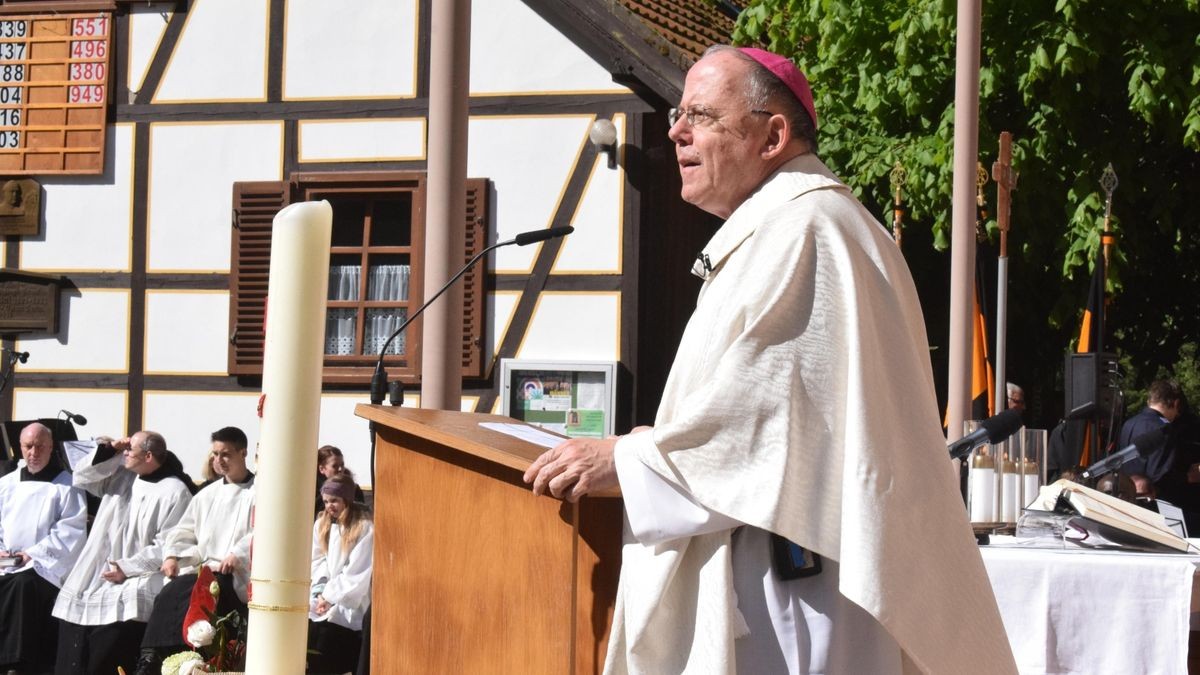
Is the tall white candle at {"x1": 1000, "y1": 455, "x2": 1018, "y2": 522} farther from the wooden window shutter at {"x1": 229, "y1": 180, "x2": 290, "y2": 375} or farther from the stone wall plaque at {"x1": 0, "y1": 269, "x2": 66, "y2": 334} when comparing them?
the stone wall plaque at {"x1": 0, "y1": 269, "x2": 66, "y2": 334}

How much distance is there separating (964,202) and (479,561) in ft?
16.7

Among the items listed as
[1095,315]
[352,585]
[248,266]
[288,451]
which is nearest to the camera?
[288,451]

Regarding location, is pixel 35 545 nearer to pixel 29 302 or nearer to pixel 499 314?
pixel 499 314

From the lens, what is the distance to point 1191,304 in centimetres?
1578

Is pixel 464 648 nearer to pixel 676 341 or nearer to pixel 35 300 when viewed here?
pixel 676 341

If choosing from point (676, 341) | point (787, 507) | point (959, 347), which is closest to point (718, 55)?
point (787, 507)

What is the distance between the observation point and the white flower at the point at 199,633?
4.19 meters

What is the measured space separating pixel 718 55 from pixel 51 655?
868 centimetres

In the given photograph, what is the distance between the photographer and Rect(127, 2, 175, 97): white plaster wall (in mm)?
14367

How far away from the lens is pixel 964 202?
24.5ft

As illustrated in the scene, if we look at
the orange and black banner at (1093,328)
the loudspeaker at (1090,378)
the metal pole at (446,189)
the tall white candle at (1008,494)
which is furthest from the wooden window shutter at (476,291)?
the tall white candle at (1008,494)

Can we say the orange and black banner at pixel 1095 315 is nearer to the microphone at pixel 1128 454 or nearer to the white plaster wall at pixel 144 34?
the microphone at pixel 1128 454

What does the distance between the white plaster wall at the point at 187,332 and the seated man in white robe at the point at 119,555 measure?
11.4ft

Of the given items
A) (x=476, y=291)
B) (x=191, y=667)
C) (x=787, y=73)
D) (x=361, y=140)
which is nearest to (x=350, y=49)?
(x=361, y=140)
